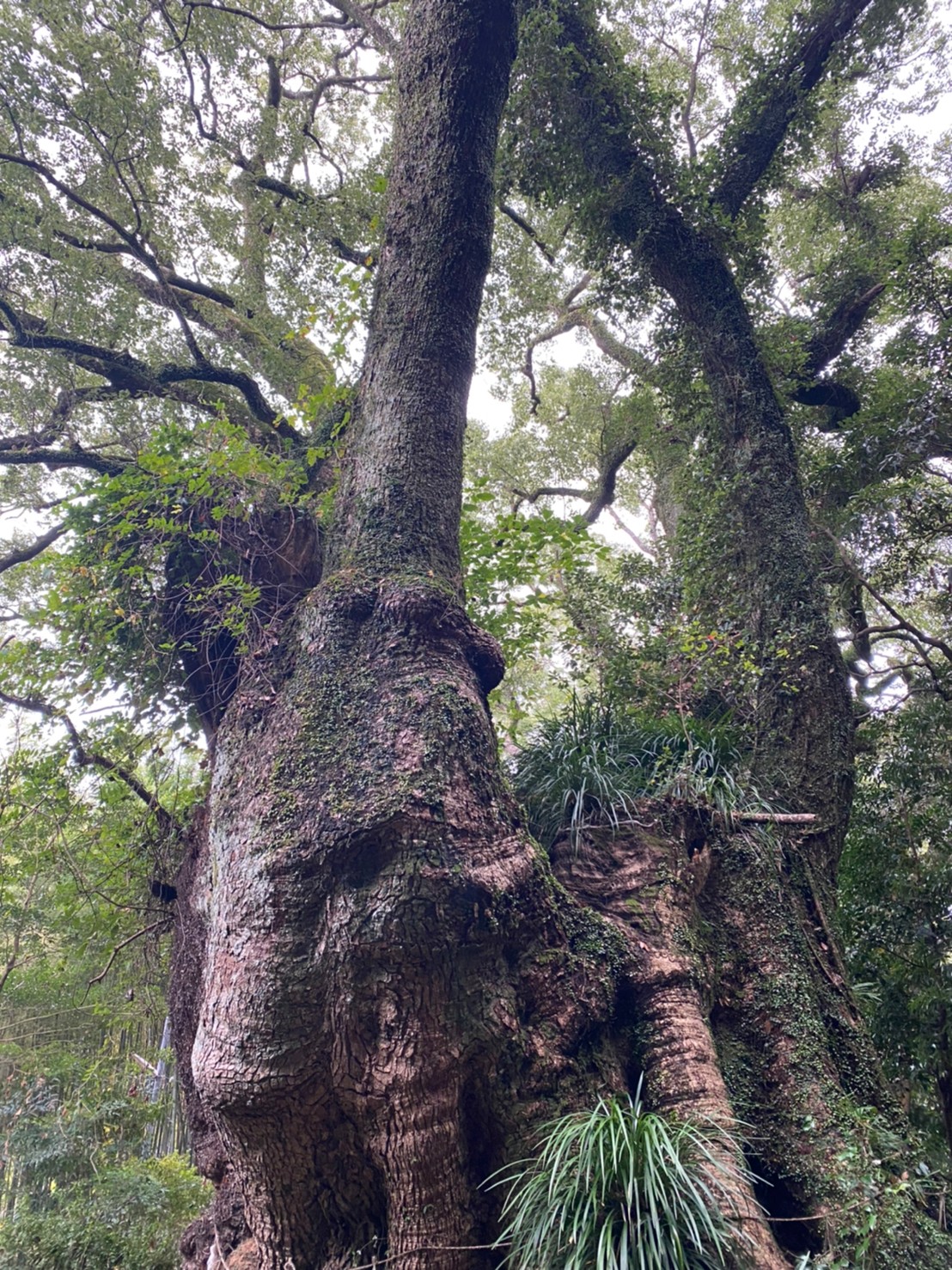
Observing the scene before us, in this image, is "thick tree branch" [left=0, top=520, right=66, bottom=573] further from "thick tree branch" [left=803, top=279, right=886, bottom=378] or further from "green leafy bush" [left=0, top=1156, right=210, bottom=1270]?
"thick tree branch" [left=803, top=279, right=886, bottom=378]

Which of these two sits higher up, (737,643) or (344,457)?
(344,457)

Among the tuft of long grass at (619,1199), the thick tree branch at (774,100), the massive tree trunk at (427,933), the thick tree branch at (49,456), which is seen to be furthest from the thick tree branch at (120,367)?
the tuft of long grass at (619,1199)

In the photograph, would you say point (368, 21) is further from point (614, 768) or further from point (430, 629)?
point (614, 768)

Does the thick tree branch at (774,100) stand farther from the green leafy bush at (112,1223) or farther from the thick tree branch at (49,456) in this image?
the green leafy bush at (112,1223)

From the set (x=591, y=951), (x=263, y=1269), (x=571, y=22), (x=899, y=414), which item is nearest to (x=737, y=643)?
(x=591, y=951)

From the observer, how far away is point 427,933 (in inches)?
88.5

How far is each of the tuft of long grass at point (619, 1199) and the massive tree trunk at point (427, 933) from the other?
13cm

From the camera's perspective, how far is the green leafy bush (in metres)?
4.89

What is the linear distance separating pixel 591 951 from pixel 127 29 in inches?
335

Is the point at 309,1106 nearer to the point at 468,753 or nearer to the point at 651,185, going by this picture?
the point at 468,753

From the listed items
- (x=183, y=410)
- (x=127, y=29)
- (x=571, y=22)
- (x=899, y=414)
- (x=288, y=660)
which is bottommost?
(x=288, y=660)

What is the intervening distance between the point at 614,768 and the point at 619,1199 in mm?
1926

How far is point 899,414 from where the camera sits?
19.8 feet

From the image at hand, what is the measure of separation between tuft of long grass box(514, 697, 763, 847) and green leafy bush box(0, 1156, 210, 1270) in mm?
4150
